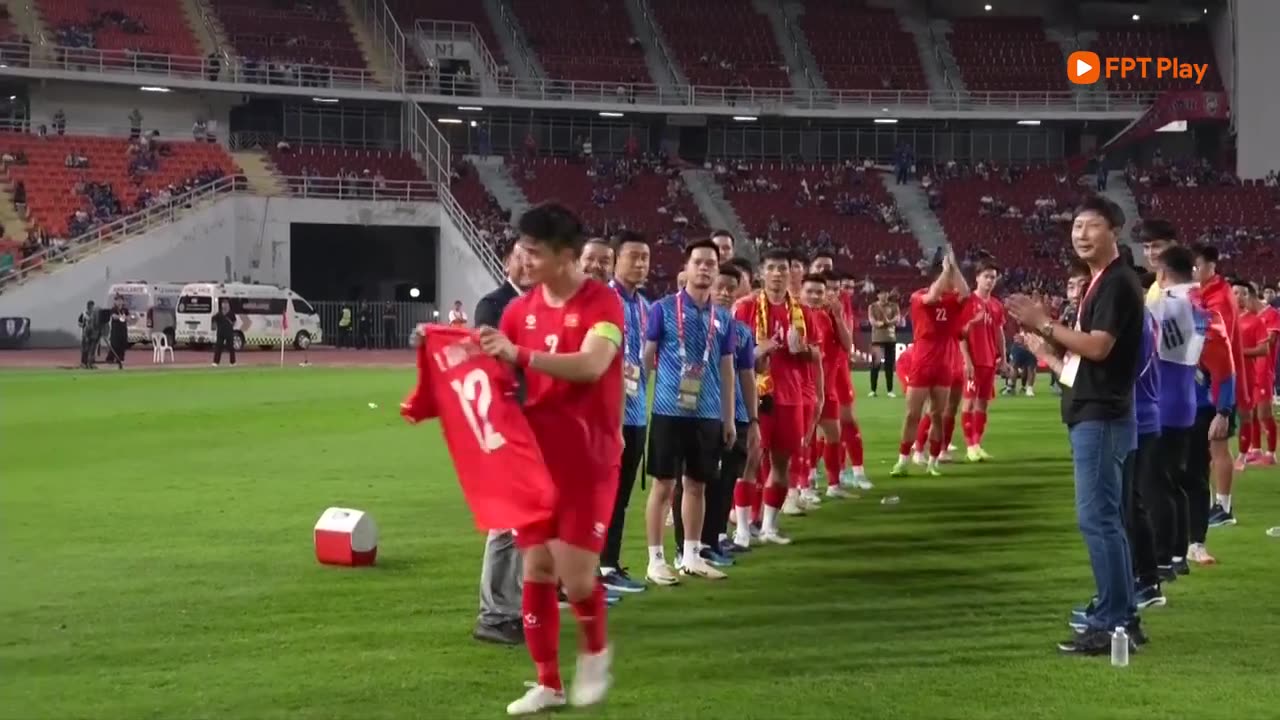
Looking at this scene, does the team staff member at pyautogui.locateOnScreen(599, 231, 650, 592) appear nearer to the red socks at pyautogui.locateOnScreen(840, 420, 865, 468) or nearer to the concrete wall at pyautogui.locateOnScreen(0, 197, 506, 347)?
the red socks at pyautogui.locateOnScreen(840, 420, 865, 468)

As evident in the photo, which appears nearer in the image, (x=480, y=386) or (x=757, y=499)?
(x=480, y=386)

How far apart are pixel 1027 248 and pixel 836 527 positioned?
45.8 m

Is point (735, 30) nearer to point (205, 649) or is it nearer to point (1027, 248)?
point (1027, 248)

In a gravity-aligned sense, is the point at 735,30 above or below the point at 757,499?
above

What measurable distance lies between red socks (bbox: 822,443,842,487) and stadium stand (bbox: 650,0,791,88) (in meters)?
49.0

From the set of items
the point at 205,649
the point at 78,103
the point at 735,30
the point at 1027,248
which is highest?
the point at 735,30

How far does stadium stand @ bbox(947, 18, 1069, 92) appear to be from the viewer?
6475 cm

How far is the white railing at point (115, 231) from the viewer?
45344 mm

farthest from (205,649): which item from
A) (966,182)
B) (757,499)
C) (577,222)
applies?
(966,182)

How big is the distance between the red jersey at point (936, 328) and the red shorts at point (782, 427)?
16.3ft

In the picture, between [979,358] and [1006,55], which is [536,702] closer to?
[979,358]

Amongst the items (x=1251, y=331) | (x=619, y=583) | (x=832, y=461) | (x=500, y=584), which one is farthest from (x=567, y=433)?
(x=1251, y=331)

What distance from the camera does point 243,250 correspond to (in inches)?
1980

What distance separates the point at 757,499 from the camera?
12.4 m
